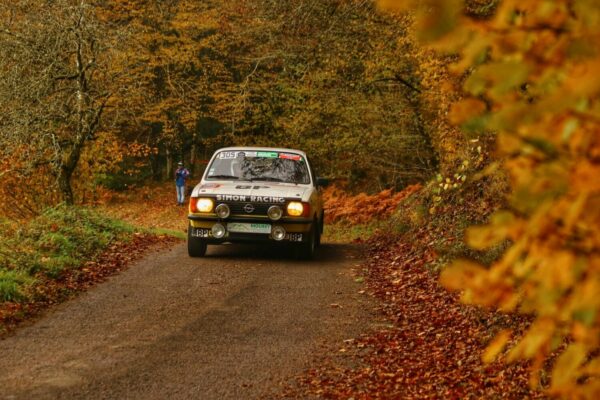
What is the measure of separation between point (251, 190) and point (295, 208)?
742mm

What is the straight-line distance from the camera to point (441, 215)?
1250cm

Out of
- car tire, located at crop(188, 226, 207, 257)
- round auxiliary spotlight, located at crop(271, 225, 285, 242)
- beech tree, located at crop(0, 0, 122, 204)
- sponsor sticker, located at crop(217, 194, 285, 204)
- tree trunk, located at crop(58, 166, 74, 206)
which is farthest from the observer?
tree trunk, located at crop(58, 166, 74, 206)

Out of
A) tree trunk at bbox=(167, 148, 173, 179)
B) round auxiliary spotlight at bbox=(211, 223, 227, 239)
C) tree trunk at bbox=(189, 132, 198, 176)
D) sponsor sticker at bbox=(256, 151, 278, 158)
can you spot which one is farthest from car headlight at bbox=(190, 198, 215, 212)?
tree trunk at bbox=(167, 148, 173, 179)

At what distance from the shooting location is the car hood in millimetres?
11055

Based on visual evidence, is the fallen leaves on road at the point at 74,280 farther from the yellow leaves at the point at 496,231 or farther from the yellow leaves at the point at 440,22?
the yellow leaves at the point at 440,22

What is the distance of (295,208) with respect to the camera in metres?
11.1

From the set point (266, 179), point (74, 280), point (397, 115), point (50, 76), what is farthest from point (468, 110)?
point (397, 115)

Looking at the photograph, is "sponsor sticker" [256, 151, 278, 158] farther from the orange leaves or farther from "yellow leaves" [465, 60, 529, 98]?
"yellow leaves" [465, 60, 529, 98]

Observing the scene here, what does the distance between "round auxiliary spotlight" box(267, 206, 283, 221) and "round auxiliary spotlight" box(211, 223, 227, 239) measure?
0.73 m

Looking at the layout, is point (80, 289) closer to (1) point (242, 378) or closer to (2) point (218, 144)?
(1) point (242, 378)

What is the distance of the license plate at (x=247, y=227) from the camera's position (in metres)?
11.1

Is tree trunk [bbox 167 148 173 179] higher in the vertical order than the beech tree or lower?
lower

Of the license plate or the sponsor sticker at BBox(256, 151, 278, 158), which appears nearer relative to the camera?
the license plate

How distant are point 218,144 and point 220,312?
31051 mm
